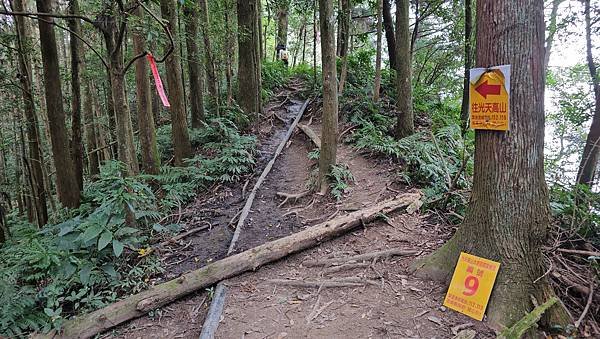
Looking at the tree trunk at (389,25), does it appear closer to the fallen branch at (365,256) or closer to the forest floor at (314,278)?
the forest floor at (314,278)

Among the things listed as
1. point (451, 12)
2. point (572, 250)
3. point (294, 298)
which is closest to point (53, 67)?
point (294, 298)

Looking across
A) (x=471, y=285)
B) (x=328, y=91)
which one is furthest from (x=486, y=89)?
(x=328, y=91)

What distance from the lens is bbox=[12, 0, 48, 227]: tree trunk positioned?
25.0ft

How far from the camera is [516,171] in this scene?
→ 304cm

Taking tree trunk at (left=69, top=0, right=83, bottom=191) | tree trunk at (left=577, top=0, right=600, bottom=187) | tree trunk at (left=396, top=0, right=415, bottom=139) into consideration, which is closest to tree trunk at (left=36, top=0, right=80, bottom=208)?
tree trunk at (left=69, top=0, right=83, bottom=191)

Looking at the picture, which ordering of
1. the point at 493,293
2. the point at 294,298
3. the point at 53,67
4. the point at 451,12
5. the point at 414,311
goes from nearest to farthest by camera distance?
the point at 493,293
the point at 414,311
the point at 294,298
the point at 53,67
the point at 451,12

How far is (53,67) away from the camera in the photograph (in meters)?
6.59

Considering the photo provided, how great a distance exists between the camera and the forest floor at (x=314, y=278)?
3.31 metres

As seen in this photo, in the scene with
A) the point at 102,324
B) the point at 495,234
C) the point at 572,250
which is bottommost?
the point at 102,324

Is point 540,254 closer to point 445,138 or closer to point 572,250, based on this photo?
point 572,250

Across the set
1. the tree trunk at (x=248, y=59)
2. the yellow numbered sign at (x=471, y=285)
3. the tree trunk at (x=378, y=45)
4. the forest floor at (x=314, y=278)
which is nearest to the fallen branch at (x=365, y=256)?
the forest floor at (x=314, y=278)

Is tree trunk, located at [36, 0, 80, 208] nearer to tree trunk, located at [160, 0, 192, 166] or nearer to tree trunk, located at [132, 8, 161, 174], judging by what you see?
tree trunk, located at [132, 8, 161, 174]

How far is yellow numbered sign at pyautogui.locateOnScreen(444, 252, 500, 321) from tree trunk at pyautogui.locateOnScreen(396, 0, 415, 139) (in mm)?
4999

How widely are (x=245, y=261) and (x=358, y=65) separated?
10881 millimetres
